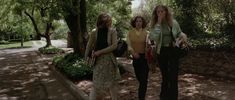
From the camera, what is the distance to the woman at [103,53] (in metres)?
7.33

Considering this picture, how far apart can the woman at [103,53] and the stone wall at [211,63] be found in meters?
4.94

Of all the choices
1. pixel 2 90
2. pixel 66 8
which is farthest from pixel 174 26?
pixel 66 8

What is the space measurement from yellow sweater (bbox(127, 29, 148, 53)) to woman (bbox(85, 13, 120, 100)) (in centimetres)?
28

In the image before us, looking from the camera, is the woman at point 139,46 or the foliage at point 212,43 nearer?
the woman at point 139,46

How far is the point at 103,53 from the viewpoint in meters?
7.35

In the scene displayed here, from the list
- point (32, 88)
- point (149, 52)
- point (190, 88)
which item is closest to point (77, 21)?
point (32, 88)

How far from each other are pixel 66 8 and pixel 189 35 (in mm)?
4848

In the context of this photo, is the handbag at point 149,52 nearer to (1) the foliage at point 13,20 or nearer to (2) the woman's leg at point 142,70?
(2) the woman's leg at point 142,70

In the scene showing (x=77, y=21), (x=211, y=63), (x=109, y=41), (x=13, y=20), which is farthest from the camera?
(x=13, y=20)

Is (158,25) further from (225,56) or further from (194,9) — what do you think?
(194,9)

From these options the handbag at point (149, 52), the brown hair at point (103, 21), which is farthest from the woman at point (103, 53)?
the handbag at point (149, 52)

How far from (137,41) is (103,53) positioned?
655mm

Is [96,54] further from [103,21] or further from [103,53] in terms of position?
[103,21]

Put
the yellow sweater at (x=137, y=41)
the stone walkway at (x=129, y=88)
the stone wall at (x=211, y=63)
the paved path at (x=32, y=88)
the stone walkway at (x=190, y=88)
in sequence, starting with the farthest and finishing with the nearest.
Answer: the stone wall at (x=211, y=63) < the paved path at (x=32, y=88) < the stone walkway at (x=129, y=88) < the stone walkway at (x=190, y=88) < the yellow sweater at (x=137, y=41)
